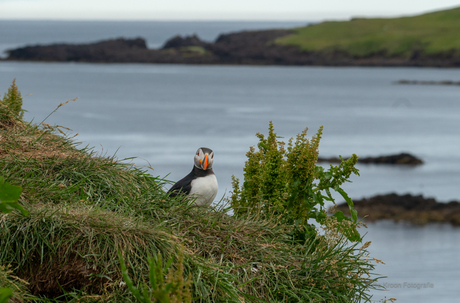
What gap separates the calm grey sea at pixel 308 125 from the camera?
27547mm

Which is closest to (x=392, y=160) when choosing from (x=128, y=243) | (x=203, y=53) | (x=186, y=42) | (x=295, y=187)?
(x=295, y=187)

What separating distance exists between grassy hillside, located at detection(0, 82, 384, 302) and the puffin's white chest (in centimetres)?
17

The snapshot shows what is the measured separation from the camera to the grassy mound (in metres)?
4.68

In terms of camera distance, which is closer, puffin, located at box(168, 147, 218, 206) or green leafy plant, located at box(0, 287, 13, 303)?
green leafy plant, located at box(0, 287, 13, 303)

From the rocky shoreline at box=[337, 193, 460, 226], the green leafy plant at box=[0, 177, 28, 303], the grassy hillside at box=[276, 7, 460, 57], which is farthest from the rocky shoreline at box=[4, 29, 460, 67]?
the green leafy plant at box=[0, 177, 28, 303]

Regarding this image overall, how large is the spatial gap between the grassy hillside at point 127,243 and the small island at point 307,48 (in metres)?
121

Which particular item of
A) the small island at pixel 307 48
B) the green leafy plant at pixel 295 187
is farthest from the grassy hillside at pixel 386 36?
the green leafy plant at pixel 295 187

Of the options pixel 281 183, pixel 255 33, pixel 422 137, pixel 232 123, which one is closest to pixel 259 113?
pixel 232 123

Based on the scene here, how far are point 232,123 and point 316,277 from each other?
6016 centimetres

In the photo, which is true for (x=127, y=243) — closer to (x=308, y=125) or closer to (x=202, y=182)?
(x=202, y=182)

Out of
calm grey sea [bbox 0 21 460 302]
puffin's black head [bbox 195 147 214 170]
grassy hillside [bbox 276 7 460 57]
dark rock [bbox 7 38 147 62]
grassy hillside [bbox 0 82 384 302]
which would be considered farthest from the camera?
dark rock [bbox 7 38 147 62]

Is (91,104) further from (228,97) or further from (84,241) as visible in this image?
(84,241)

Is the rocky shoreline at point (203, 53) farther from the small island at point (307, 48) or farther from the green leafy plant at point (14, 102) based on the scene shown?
the green leafy plant at point (14, 102)

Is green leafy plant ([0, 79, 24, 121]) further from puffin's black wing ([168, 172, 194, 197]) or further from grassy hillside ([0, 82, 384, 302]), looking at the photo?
puffin's black wing ([168, 172, 194, 197])
